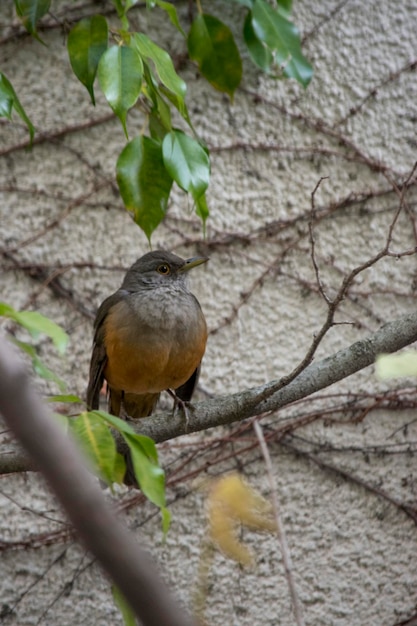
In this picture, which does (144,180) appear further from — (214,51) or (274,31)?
(274,31)

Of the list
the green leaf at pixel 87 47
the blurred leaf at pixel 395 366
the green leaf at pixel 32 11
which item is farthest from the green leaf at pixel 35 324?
the green leaf at pixel 32 11

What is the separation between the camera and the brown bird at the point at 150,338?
3.15 meters

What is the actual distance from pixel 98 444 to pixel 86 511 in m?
1.17

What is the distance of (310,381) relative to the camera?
2.50m

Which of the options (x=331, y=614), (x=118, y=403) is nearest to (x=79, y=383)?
(x=118, y=403)

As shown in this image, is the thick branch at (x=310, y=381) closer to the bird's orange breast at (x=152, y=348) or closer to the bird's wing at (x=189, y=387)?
the bird's orange breast at (x=152, y=348)

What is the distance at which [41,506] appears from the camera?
12.2 feet

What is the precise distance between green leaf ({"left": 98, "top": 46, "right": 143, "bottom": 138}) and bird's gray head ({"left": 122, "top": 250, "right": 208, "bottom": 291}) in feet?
4.39

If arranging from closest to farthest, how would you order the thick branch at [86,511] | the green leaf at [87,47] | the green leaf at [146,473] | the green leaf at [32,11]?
the thick branch at [86,511], the green leaf at [146,473], the green leaf at [87,47], the green leaf at [32,11]

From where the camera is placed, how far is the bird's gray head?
349 centimetres

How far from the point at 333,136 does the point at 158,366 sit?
1604 millimetres

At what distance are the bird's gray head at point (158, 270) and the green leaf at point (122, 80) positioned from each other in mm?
1338

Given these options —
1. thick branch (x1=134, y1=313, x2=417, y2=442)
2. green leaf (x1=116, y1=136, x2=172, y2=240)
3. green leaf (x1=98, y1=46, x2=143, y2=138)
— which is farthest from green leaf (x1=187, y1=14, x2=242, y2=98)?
thick branch (x1=134, y1=313, x2=417, y2=442)

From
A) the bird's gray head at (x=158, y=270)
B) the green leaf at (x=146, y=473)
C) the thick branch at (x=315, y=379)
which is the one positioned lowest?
the bird's gray head at (x=158, y=270)
